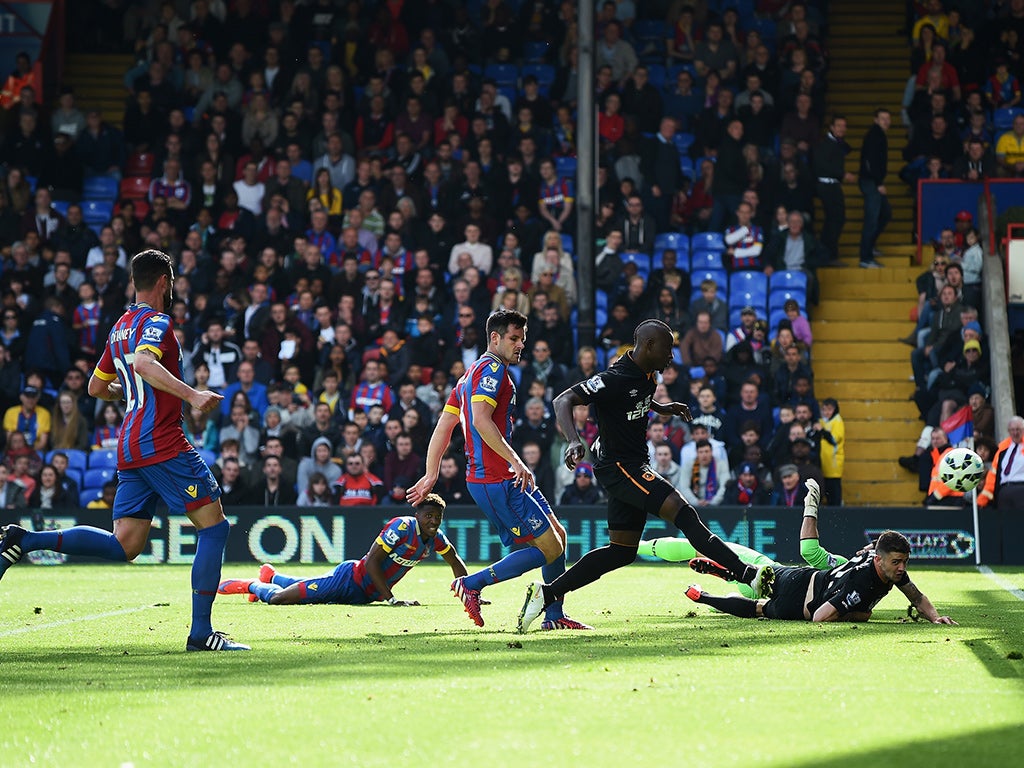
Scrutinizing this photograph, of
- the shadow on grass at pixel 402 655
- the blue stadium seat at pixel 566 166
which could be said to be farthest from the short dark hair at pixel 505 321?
the blue stadium seat at pixel 566 166

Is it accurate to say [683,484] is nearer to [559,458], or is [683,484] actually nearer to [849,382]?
[559,458]

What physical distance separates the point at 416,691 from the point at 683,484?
36.6 ft

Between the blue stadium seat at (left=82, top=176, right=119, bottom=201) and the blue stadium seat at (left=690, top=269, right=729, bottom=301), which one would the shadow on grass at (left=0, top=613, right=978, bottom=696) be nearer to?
the blue stadium seat at (left=690, top=269, right=729, bottom=301)

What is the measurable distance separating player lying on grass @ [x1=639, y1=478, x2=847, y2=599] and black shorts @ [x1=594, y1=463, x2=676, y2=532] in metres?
0.91

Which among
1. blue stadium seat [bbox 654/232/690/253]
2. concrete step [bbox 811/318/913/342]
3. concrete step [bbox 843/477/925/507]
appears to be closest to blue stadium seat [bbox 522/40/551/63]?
blue stadium seat [bbox 654/232/690/253]

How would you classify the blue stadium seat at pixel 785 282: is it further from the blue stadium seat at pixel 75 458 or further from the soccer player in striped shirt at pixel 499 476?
the soccer player in striped shirt at pixel 499 476

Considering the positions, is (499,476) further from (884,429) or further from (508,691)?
(884,429)

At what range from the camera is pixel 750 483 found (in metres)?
17.3

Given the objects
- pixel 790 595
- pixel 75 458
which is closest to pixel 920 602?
pixel 790 595

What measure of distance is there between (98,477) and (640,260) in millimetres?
7346

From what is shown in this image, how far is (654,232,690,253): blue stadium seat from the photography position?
20422mm

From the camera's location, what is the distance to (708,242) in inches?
802

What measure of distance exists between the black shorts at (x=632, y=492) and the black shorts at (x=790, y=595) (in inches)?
46.1

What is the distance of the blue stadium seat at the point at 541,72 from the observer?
76.4 ft
